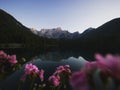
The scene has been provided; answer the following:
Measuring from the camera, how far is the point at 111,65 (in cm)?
115

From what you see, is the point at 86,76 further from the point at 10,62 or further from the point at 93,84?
the point at 10,62

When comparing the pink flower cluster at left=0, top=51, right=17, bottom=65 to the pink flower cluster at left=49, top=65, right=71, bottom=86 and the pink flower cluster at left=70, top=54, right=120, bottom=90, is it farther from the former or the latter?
the pink flower cluster at left=70, top=54, right=120, bottom=90

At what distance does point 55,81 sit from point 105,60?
6.02 metres

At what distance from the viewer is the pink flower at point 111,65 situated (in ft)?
3.72

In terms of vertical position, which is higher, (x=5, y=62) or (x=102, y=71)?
(x=102, y=71)

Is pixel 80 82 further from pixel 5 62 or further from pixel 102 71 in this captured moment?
pixel 5 62

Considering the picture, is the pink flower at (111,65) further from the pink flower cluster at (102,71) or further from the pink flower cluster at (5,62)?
the pink flower cluster at (5,62)

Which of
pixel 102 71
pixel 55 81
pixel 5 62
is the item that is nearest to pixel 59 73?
pixel 55 81

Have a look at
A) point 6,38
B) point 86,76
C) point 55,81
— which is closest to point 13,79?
point 55,81

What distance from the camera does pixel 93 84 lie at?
4.00 feet

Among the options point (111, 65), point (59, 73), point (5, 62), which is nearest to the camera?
point (111, 65)

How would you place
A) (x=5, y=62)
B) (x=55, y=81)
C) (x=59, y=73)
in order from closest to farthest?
1. (x=5, y=62)
2. (x=59, y=73)
3. (x=55, y=81)

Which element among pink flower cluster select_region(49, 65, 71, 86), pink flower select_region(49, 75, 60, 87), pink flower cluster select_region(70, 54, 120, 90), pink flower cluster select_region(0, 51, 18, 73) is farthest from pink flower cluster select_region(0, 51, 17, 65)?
pink flower cluster select_region(70, 54, 120, 90)

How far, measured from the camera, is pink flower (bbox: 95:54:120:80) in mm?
1134
